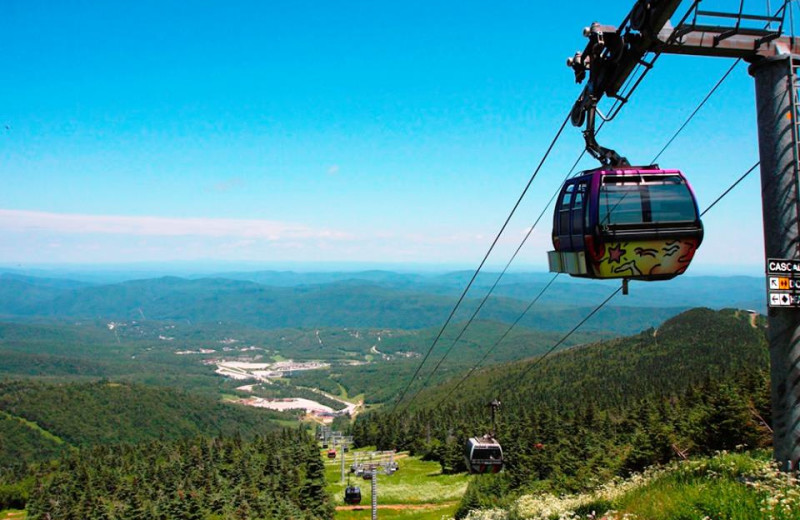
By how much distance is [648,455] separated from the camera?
138ft

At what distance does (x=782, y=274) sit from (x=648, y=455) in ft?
121

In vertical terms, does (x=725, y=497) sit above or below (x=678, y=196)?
below

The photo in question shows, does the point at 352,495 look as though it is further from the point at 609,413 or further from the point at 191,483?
the point at 609,413

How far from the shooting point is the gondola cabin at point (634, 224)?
12797 millimetres

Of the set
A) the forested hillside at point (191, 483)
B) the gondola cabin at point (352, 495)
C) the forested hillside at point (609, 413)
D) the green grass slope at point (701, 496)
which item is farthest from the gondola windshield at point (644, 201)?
the gondola cabin at point (352, 495)

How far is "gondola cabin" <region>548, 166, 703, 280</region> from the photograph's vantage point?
12.8 m

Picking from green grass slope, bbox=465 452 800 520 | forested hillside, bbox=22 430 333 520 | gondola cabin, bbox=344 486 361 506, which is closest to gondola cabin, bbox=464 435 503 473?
green grass slope, bbox=465 452 800 520

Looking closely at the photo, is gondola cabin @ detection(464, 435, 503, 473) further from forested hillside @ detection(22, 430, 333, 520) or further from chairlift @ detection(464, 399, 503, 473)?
forested hillside @ detection(22, 430, 333, 520)

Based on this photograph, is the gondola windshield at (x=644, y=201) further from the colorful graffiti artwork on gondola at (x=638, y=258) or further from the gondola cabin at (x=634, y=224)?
the colorful graffiti artwork on gondola at (x=638, y=258)

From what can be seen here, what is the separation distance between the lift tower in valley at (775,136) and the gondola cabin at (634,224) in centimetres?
236

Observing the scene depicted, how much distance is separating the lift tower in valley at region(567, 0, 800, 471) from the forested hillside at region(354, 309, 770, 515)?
6203 mm

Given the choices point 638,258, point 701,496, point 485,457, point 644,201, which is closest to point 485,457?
point 485,457

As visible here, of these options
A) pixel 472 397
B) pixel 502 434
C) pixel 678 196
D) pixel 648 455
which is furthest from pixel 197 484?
pixel 472 397

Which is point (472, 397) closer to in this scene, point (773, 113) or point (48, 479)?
point (48, 479)
